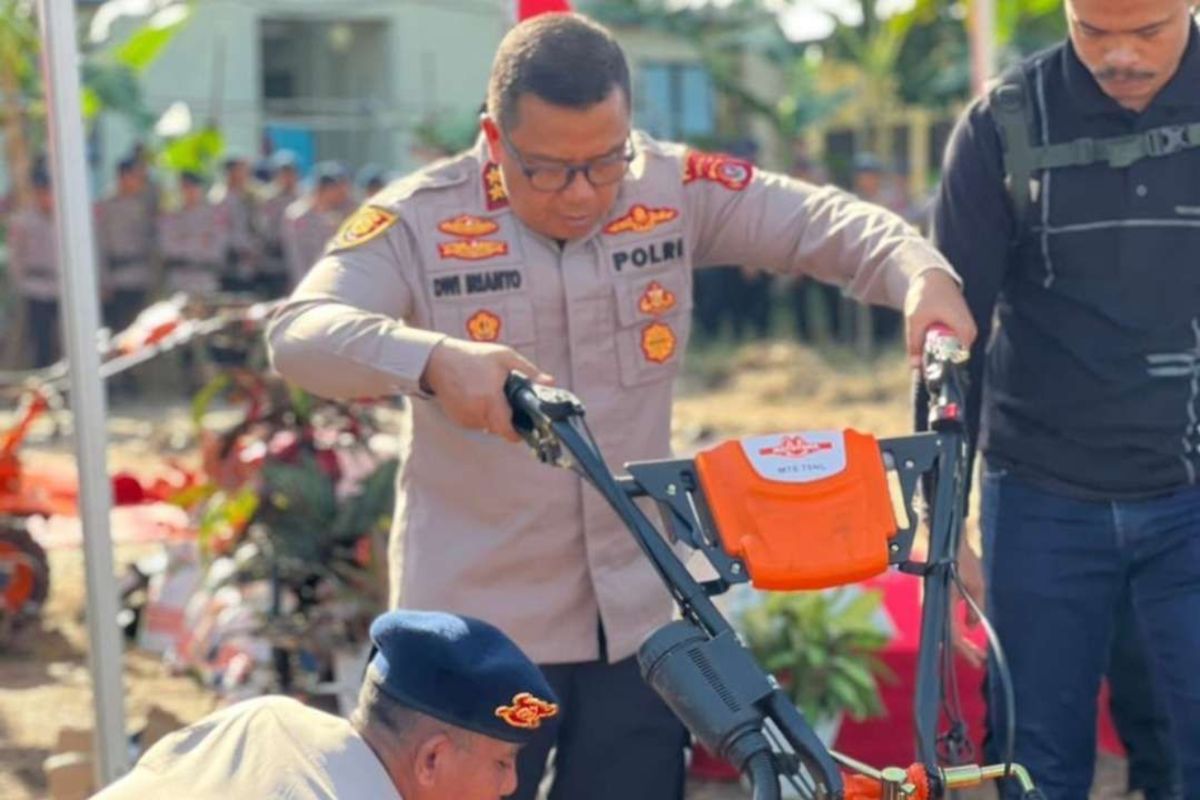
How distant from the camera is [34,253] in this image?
18.3 m

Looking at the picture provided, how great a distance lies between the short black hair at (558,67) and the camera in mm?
3279

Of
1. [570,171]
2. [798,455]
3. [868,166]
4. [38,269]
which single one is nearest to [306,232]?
[38,269]

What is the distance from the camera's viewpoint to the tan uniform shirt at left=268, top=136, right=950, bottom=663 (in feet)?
11.6

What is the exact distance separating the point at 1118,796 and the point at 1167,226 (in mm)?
2466

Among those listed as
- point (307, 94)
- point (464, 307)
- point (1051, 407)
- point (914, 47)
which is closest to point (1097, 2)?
point (1051, 407)

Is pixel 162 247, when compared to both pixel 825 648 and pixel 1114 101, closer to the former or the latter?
pixel 825 648

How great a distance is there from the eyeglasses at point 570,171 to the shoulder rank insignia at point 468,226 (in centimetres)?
18

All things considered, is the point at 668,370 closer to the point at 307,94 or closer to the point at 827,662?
the point at 827,662

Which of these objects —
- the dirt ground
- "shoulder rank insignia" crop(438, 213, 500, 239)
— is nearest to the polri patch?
"shoulder rank insignia" crop(438, 213, 500, 239)

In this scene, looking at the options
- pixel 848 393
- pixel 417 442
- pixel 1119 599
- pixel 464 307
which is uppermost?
pixel 464 307

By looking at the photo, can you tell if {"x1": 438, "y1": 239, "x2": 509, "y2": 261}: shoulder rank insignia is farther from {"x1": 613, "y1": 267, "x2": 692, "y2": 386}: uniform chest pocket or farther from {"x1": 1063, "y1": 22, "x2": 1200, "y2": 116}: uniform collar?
{"x1": 1063, "y1": 22, "x2": 1200, "y2": 116}: uniform collar

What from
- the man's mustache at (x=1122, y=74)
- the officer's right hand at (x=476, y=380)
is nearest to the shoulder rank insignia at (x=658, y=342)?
the officer's right hand at (x=476, y=380)

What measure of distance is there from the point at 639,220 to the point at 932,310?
2.00 feet

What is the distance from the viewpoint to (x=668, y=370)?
3701 mm
